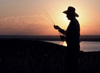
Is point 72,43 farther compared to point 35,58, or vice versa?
point 35,58

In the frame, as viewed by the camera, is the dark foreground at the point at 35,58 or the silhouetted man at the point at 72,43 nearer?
the silhouetted man at the point at 72,43

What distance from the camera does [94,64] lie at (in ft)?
35.4

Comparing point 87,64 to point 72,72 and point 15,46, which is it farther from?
point 72,72

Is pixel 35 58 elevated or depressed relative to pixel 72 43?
depressed

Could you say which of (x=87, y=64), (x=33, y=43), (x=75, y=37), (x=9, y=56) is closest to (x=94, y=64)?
(x=87, y=64)

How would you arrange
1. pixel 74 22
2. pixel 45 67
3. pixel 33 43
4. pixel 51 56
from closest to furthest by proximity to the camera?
pixel 74 22, pixel 45 67, pixel 51 56, pixel 33 43

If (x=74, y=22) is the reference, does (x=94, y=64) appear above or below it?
below

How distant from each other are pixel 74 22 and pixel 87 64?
415 centimetres

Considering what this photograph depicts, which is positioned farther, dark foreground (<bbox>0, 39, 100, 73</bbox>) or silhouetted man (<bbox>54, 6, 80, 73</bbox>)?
dark foreground (<bbox>0, 39, 100, 73</bbox>)

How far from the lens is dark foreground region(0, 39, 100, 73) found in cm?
969

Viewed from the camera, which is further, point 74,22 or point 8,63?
point 8,63

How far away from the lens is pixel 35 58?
33.9ft

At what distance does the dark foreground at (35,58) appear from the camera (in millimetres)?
9688

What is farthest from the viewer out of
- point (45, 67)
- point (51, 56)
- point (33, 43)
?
point (33, 43)
